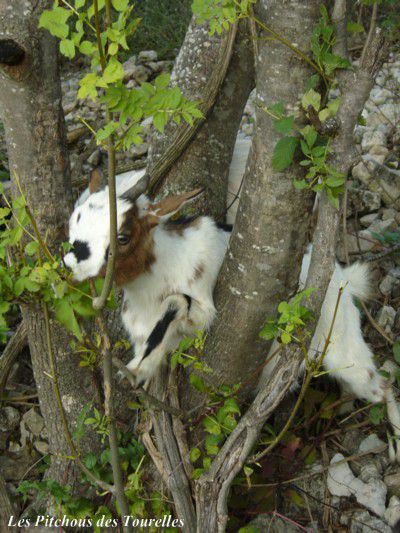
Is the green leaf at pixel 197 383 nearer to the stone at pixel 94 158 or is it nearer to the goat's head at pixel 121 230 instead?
the goat's head at pixel 121 230

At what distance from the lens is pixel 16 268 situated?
80.0 inches

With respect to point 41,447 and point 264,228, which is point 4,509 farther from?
point 264,228

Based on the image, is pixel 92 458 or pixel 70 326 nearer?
pixel 70 326

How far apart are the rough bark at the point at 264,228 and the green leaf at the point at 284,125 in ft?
0.38

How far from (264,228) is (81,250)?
69 cm

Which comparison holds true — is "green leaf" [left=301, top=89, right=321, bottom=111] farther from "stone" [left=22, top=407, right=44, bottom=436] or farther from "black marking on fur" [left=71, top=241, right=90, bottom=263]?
"stone" [left=22, top=407, right=44, bottom=436]

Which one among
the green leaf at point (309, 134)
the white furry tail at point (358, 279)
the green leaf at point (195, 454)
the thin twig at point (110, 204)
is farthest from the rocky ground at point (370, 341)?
the thin twig at point (110, 204)

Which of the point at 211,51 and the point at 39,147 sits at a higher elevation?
the point at 211,51

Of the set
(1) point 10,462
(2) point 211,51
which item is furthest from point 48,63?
(1) point 10,462

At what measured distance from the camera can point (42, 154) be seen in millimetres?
2678

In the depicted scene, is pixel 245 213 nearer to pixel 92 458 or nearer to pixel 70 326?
pixel 70 326

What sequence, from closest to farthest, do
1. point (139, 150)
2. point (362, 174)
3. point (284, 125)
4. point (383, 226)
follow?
point (284, 125) → point (383, 226) → point (362, 174) → point (139, 150)

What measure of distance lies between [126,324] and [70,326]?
1150 mm

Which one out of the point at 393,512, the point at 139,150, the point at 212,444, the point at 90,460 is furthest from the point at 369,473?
the point at 139,150
